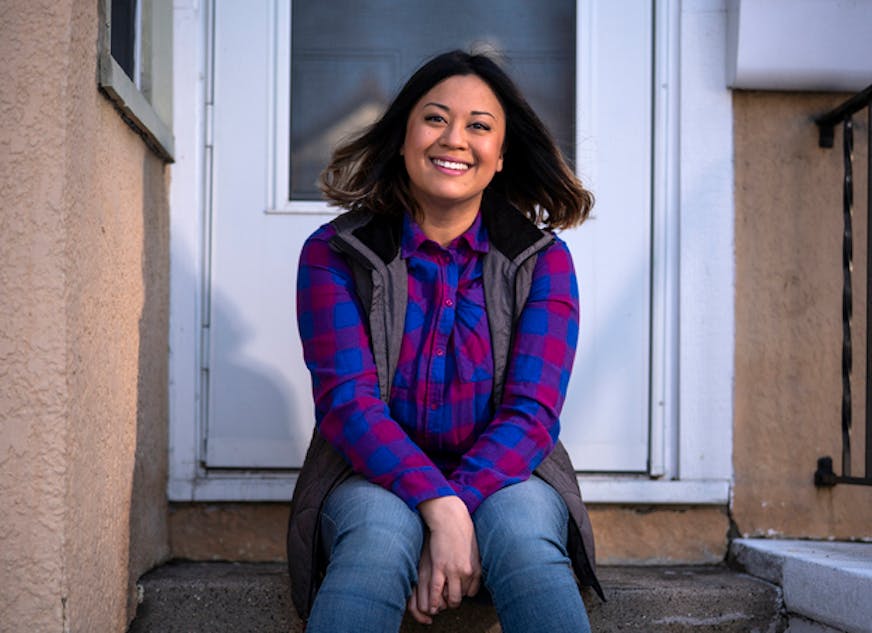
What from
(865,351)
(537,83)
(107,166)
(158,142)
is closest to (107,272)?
(107,166)

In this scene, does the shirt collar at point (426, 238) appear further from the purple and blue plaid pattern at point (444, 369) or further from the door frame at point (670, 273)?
the door frame at point (670, 273)

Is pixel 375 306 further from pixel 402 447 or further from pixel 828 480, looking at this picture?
pixel 828 480

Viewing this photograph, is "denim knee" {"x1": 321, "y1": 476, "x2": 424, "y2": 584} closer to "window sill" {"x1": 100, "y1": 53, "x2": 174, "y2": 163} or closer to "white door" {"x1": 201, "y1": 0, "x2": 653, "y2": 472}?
"white door" {"x1": 201, "y1": 0, "x2": 653, "y2": 472}

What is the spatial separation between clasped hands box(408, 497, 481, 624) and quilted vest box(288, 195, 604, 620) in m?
0.25

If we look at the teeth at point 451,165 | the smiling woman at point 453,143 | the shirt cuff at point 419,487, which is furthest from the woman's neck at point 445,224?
the shirt cuff at point 419,487

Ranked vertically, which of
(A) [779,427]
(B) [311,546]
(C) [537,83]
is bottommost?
(B) [311,546]

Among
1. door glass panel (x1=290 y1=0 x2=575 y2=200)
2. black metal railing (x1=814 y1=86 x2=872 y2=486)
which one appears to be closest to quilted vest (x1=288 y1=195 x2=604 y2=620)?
door glass panel (x1=290 y1=0 x2=575 y2=200)

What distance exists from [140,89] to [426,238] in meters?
0.89

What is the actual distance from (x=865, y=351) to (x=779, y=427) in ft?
1.06

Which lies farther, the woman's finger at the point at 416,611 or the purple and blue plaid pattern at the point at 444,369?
the purple and blue plaid pattern at the point at 444,369

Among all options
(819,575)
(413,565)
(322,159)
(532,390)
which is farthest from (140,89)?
(819,575)

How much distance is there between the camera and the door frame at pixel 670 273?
8.57ft

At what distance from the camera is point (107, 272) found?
1.99m

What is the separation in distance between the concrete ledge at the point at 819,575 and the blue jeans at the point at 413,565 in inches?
26.7
